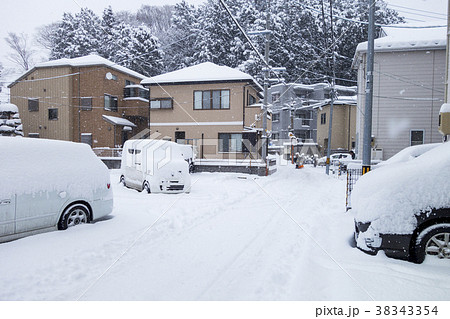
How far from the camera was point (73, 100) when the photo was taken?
84.9ft

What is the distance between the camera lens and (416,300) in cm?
316

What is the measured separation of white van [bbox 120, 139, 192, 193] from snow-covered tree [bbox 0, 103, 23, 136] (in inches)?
604

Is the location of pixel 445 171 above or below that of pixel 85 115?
below

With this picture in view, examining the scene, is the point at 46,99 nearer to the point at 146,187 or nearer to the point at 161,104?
the point at 161,104

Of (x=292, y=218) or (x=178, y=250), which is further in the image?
(x=292, y=218)

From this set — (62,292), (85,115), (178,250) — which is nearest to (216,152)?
(85,115)

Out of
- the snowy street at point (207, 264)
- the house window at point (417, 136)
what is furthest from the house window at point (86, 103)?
the house window at point (417, 136)

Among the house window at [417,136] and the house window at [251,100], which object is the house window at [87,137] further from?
the house window at [417,136]

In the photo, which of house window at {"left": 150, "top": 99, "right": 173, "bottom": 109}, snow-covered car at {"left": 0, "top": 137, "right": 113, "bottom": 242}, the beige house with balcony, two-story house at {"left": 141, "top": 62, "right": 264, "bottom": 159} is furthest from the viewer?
the beige house with balcony

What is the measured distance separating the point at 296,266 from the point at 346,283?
756 millimetres

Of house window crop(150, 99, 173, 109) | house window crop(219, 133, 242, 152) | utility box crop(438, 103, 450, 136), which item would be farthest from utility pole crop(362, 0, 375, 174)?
house window crop(150, 99, 173, 109)

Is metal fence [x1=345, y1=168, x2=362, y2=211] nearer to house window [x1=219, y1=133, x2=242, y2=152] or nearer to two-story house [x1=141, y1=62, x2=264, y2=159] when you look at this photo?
two-story house [x1=141, y1=62, x2=264, y2=159]

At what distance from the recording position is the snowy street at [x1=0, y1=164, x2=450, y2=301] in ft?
10.9

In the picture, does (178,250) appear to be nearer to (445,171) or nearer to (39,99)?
(445,171)
